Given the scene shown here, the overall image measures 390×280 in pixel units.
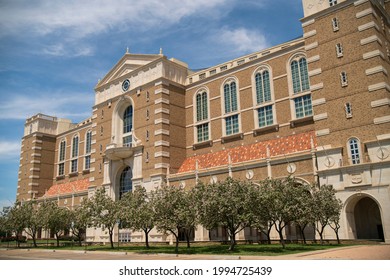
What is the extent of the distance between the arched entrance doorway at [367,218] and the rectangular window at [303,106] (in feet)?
30.2

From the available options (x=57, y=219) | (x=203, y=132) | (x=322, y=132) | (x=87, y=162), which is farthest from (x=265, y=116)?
(x=87, y=162)

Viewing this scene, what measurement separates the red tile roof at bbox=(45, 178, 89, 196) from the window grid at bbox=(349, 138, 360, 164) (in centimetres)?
3636

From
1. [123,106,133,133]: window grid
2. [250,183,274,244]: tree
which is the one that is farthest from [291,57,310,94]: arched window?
[123,106,133,133]: window grid

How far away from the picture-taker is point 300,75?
33.7 m

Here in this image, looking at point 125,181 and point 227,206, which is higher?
point 125,181

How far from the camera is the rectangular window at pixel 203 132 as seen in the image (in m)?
40.2

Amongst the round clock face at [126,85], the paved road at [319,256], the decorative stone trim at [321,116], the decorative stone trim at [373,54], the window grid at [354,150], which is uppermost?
the round clock face at [126,85]

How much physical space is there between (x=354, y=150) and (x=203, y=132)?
59.5 feet

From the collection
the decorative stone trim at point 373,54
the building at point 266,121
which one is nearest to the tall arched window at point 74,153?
the building at point 266,121

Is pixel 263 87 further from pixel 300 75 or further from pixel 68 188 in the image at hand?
pixel 68 188

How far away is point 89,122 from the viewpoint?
188 feet

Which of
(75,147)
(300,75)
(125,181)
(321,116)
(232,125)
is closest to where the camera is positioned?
(321,116)

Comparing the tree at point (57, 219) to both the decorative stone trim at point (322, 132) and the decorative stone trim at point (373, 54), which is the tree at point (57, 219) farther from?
the decorative stone trim at point (373, 54)
